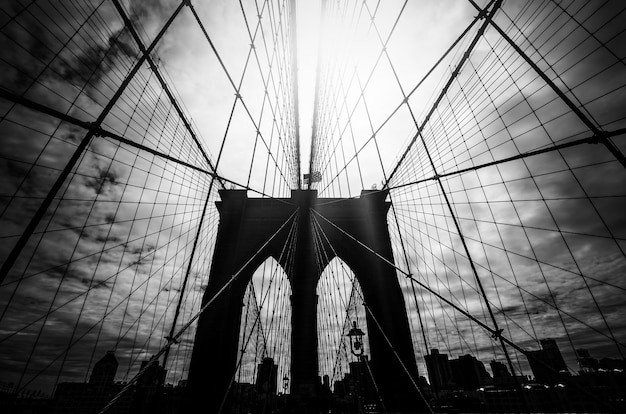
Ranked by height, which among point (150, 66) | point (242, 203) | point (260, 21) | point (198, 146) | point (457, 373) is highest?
point (242, 203)

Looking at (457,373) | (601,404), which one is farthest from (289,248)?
(457,373)

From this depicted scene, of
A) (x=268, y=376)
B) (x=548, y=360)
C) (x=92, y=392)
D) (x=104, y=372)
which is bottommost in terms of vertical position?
(x=92, y=392)

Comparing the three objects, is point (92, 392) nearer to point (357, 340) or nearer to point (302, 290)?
point (302, 290)

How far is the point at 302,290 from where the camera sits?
12266 millimetres

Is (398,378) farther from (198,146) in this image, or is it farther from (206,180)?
(198,146)

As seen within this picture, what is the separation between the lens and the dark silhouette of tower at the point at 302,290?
10.6 m

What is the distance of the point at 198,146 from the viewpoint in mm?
7945

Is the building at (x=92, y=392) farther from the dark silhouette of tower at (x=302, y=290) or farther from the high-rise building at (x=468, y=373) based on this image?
the high-rise building at (x=468, y=373)

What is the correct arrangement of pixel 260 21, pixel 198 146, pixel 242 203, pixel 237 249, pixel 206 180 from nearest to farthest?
1. pixel 260 21
2. pixel 198 146
3. pixel 206 180
4. pixel 237 249
5. pixel 242 203

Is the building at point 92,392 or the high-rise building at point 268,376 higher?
the high-rise building at point 268,376

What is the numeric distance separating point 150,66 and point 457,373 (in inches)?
4772

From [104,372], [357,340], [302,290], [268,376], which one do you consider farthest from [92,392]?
[357,340]

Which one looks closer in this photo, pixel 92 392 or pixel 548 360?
pixel 548 360

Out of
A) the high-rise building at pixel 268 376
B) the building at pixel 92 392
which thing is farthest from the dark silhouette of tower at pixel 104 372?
the high-rise building at pixel 268 376
